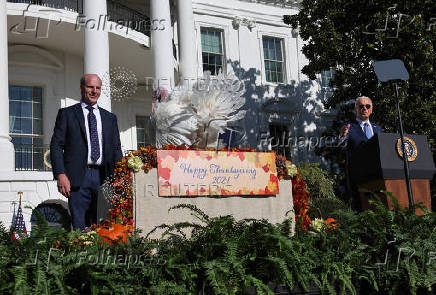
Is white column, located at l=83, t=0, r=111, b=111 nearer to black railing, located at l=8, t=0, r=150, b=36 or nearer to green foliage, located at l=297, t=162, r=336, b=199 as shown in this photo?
black railing, located at l=8, t=0, r=150, b=36

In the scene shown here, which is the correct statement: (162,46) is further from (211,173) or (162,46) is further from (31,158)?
(211,173)

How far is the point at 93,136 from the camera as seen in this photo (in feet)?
14.9

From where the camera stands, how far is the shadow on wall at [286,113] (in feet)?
71.9

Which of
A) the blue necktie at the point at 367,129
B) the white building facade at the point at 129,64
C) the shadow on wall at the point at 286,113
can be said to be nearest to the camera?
the blue necktie at the point at 367,129

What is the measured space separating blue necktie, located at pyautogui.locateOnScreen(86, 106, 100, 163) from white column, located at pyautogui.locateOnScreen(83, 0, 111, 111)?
10.3 metres

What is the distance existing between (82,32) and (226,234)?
15708 mm

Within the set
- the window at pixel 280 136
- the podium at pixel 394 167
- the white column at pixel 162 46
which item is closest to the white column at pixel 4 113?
the white column at pixel 162 46

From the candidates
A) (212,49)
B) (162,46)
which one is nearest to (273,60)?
(212,49)

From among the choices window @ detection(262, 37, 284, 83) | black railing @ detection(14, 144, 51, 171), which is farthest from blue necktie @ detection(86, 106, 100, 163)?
window @ detection(262, 37, 284, 83)

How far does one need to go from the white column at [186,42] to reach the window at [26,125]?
5.12 meters

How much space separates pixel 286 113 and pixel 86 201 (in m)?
19.0

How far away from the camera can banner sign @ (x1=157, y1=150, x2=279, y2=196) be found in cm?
380

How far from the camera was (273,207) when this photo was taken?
13.4 ft

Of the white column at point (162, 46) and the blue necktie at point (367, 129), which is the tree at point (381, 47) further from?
the blue necktie at point (367, 129)
